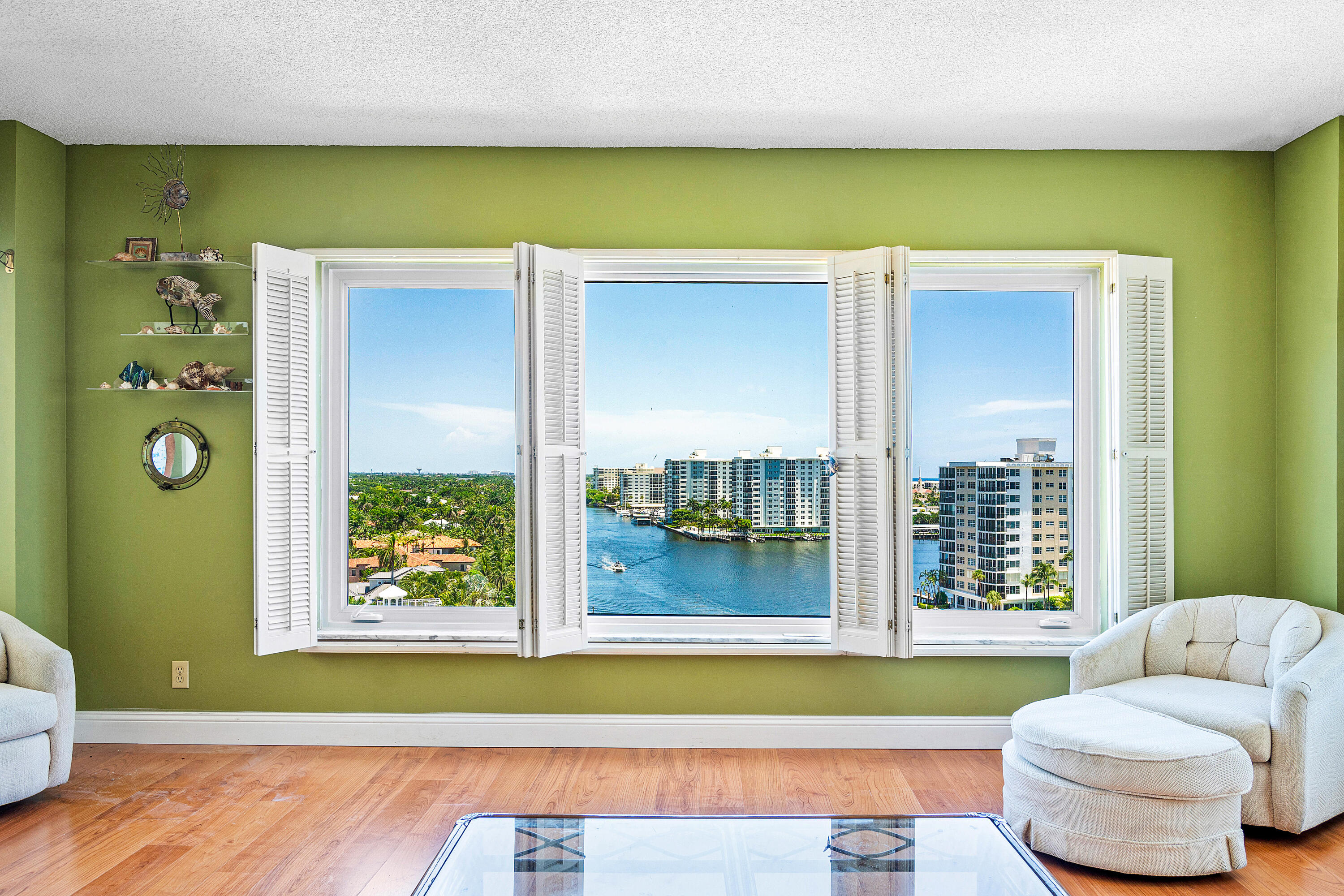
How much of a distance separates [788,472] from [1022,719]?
53.8 inches

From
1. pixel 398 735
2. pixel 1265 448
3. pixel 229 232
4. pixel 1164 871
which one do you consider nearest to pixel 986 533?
pixel 1265 448

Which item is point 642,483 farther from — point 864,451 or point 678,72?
point 678,72

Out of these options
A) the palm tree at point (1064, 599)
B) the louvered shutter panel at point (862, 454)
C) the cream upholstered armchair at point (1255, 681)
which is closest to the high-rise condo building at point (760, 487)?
the louvered shutter panel at point (862, 454)

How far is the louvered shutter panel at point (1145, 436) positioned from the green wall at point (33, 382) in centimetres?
443

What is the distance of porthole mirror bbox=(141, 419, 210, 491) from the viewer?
128 inches

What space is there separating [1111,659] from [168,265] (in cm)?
405

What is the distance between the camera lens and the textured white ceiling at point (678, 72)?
7.52ft

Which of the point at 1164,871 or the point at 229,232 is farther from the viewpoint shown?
the point at 229,232

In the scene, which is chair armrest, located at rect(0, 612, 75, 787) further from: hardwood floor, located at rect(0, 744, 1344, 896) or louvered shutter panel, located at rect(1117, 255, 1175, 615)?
louvered shutter panel, located at rect(1117, 255, 1175, 615)

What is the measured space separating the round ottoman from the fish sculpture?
138 inches

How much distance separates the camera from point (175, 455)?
3262 millimetres

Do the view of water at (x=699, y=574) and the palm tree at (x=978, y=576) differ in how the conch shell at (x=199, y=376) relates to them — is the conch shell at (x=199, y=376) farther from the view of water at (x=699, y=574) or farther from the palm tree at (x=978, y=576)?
the palm tree at (x=978, y=576)

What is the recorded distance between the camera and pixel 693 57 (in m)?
2.54

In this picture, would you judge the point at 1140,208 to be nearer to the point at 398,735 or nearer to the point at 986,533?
the point at 986,533
